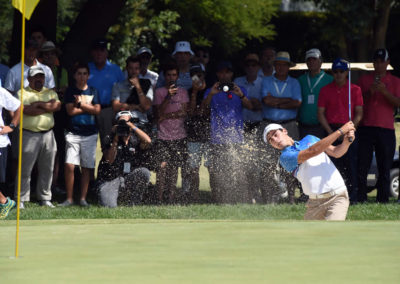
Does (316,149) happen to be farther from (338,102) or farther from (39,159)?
(39,159)

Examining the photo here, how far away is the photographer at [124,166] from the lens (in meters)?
11.0

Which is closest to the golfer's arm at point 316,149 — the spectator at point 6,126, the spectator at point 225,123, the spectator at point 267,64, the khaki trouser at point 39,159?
the spectator at point 6,126

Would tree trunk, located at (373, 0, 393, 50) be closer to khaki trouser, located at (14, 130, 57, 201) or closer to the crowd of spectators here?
the crowd of spectators

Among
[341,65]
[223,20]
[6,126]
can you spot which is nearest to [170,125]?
[341,65]

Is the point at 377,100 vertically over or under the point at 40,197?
over

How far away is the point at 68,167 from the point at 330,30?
51.6ft

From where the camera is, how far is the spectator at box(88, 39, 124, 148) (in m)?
11.8

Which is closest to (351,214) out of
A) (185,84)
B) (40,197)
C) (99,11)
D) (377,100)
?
(377,100)

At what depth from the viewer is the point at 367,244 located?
4.93 m

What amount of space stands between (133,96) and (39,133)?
1.35m

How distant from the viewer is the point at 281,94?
11.7 metres

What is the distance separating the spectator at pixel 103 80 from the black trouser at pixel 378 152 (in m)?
3.42

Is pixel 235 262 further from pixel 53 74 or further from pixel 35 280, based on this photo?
pixel 53 74

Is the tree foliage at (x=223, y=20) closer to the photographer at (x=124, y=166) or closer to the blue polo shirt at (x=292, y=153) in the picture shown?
the photographer at (x=124, y=166)
